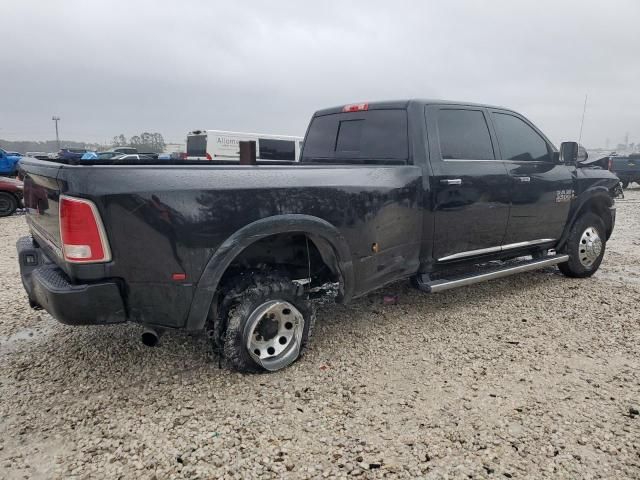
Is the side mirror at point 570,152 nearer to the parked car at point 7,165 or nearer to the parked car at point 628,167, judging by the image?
the parked car at point 628,167

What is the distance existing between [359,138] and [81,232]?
265cm

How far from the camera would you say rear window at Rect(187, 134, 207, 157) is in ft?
51.4

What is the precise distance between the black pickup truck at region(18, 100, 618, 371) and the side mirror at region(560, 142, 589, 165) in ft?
0.05

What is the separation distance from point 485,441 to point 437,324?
1644 mm

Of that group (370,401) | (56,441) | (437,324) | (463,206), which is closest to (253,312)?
(370,401)

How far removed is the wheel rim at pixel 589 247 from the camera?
203 inches

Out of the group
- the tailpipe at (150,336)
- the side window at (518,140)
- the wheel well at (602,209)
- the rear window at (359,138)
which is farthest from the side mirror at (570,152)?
the tailpipe at (150,336)

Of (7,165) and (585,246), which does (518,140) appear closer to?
(585,246)

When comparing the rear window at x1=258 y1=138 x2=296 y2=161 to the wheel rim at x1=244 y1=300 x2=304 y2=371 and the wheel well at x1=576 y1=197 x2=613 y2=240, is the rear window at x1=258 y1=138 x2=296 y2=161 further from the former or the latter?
the wheel rim at x1=244 y1=300 x2=304 y2=371

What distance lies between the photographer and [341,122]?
4.43 metres

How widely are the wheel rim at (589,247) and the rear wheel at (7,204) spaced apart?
1213cm

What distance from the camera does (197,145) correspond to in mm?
16000

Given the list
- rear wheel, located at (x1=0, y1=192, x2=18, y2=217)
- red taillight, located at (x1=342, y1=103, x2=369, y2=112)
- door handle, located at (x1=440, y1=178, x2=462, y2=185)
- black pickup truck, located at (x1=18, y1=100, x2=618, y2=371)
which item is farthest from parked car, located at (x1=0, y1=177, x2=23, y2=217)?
door handle, located at (x1=440, y1=178, x2=462, y2=185)

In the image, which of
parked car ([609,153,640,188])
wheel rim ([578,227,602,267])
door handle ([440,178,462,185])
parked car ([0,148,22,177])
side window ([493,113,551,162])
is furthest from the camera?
parked car ([0,148,22,177])
